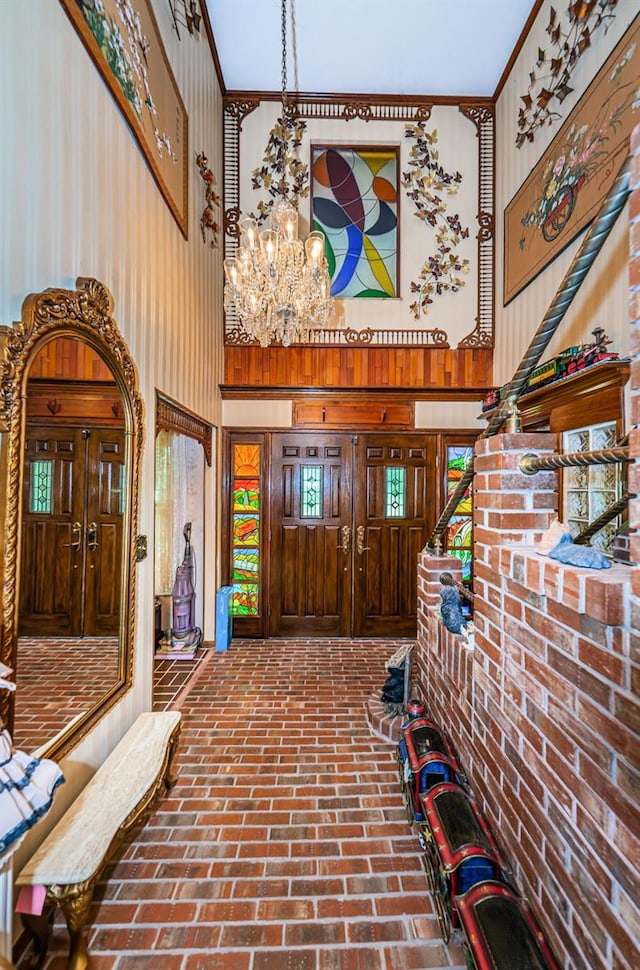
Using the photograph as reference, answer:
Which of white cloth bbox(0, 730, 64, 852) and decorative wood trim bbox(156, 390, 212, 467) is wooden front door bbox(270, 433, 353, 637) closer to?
decorative wood trim bbox(156, 390, 212, 467)

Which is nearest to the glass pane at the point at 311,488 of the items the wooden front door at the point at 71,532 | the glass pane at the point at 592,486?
the glass pane at the point at 592,486

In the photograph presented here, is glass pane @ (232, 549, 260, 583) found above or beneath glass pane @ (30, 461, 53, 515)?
beneath

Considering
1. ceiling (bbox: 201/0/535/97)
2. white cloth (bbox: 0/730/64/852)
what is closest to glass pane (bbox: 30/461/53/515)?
white cloth (bbox: 0/730/64/852)

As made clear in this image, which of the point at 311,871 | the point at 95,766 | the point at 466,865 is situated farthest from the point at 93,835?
the point at 466,865

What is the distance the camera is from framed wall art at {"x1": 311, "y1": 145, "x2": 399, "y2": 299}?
4.37 m

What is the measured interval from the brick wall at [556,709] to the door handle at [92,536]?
5.35 ft

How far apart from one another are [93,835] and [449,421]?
160 inches

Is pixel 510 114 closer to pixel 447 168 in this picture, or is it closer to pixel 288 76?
pixel 447 168

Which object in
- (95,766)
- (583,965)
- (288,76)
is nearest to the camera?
(583,965)

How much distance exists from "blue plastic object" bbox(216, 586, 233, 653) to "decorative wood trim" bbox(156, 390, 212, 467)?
1.23 metres

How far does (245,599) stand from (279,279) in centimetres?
299

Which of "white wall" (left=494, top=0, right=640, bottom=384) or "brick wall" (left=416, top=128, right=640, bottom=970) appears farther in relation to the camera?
"white wall" (left=494, top=0, right=640, bottom=384)

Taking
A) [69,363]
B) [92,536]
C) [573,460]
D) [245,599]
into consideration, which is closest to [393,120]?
[69,363]

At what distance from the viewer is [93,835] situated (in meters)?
1.40
